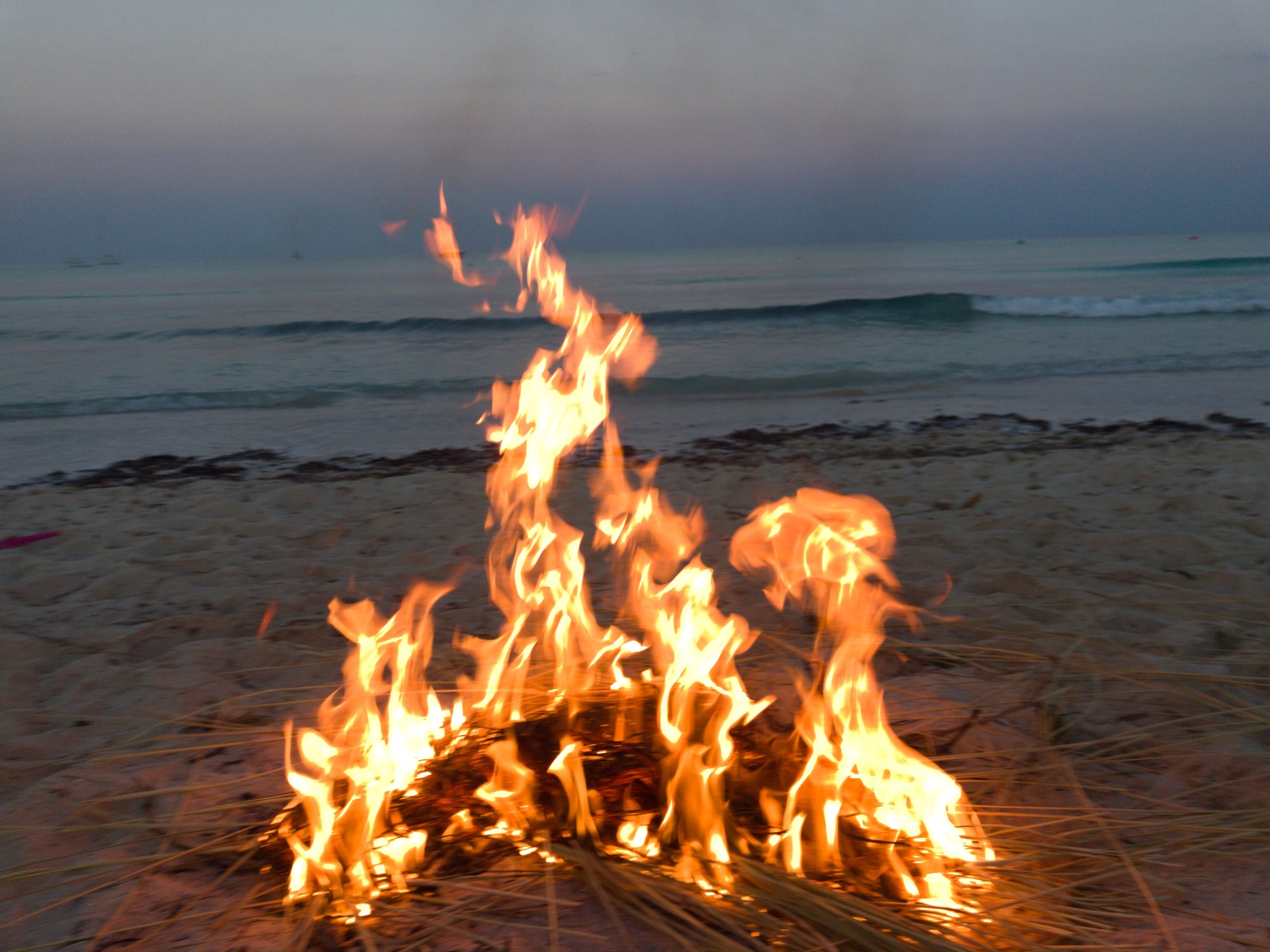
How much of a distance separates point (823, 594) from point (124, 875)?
2636mm

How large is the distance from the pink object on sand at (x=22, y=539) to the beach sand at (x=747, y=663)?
98 millimetres

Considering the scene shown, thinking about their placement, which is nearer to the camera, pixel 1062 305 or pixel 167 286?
pixel 1062 305

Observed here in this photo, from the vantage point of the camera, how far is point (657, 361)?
52.1 feet

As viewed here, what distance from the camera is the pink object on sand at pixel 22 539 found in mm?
4961

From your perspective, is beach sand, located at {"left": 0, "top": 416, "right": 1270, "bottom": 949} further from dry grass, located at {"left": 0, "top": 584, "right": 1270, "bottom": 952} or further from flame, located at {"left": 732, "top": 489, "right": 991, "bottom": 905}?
flame, located at {"left": 732, "top": 489, "right": 991, "bottom": 905}

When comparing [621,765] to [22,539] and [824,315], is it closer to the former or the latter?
[22,539]

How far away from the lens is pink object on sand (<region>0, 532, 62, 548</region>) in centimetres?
496

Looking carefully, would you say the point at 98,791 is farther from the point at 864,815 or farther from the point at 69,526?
the point at 69,526

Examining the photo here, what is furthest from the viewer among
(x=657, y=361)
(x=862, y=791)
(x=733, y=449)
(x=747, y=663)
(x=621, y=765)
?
(x=657, y=361)

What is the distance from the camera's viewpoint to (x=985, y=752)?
2441mm

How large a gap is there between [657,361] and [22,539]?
38.7 feet

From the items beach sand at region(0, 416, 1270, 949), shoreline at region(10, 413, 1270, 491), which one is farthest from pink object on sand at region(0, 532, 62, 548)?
shoreline at region(10, 413, 1270, 491)

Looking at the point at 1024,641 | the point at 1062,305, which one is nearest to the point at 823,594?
the point at 1024,641

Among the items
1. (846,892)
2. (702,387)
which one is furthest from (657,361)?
(846,892)
